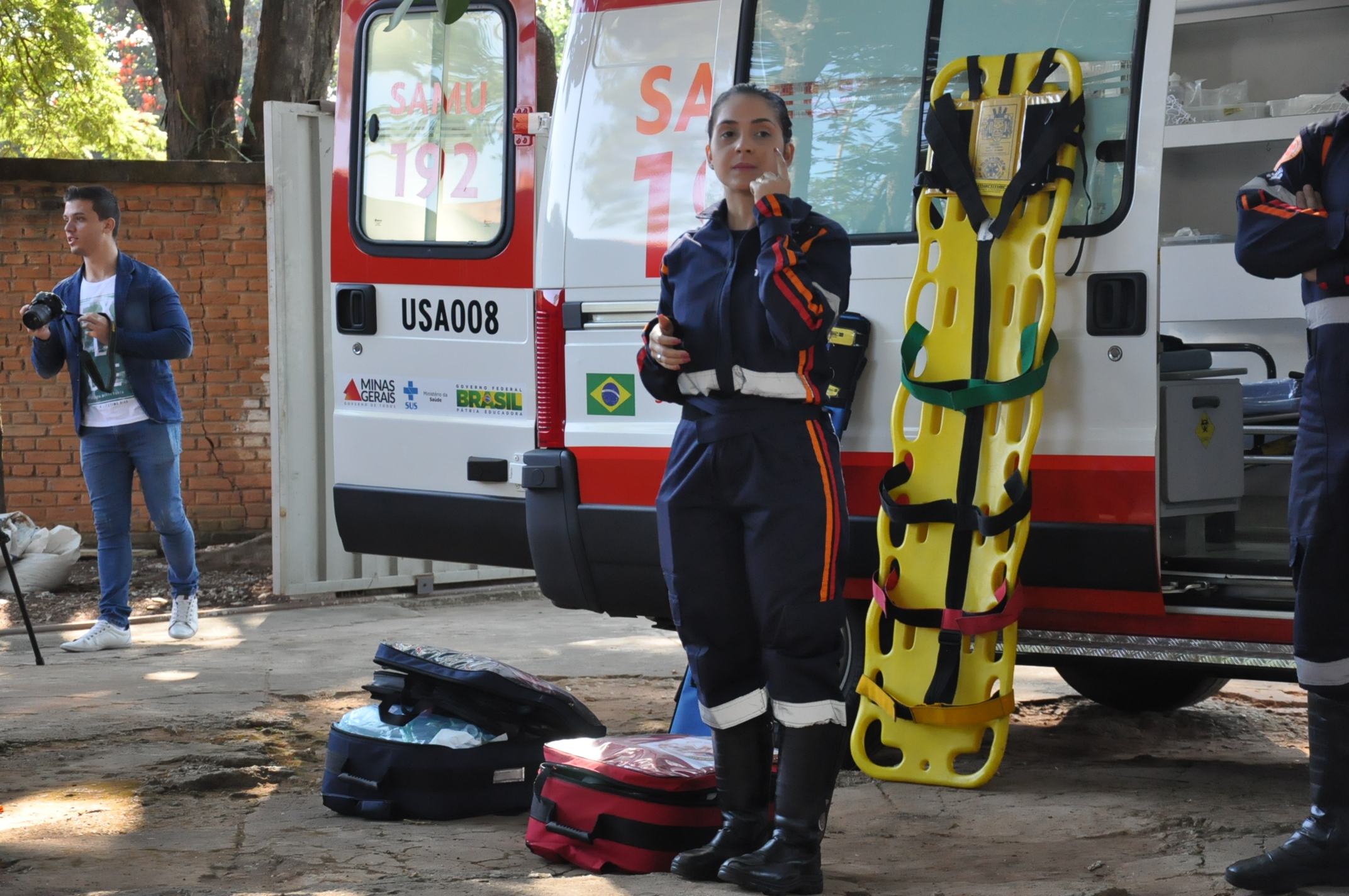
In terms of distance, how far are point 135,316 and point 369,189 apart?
186 cm

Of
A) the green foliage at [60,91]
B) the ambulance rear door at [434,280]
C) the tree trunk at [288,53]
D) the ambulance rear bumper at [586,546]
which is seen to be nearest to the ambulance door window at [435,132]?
the ambulance rear door at [434,280]

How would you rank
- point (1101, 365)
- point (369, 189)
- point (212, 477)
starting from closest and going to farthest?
point (1101, 365) < point (369, 189) < point (212, 477)

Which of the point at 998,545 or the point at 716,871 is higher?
the point at 998,545

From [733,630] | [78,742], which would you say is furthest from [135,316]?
[733,630]

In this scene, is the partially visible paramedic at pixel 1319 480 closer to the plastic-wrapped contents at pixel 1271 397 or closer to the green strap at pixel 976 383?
the green strap at pixel 976 383

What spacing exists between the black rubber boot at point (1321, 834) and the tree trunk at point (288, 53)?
27.6 ft

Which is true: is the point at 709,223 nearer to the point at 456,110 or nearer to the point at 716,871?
the point at 716,871

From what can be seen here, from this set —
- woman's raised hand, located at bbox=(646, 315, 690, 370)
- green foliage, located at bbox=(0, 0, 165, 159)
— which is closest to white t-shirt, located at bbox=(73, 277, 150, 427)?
woman's raised hand, located at bbox=(646, 315, 690, 370)

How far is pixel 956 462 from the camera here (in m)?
3.70

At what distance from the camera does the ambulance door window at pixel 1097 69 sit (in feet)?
11.6

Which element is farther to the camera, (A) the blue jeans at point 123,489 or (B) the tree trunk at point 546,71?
(B) the tree trunk at point 546,71

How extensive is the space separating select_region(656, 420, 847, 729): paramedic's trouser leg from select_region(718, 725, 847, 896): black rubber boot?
47mm

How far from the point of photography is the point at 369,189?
4844 mm

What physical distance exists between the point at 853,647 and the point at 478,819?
1131 mm
